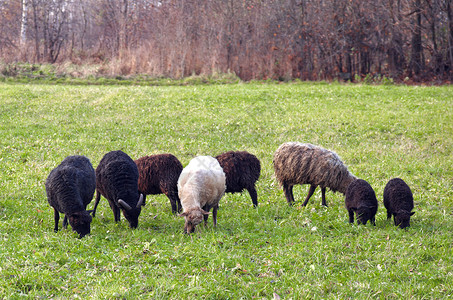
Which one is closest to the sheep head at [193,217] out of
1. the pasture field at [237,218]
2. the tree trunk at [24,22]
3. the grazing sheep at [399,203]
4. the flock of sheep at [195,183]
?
the flock of sheep at [195,183]

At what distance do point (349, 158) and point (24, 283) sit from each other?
969 cm

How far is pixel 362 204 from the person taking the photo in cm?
766

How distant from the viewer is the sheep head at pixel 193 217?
23.6ft

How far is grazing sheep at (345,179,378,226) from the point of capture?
25.1 ft

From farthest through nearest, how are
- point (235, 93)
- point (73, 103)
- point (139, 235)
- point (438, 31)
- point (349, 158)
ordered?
point (438, 31) < point (235, 93) < point (73, 103) < point (349, 158) < point (139, 235)

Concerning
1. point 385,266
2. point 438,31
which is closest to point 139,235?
point 385,266

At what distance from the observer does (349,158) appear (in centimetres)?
1305

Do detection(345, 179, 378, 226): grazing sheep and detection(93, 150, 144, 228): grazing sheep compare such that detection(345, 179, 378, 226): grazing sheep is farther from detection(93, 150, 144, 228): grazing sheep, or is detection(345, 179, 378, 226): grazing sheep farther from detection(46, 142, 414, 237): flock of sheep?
detection(93, 150, 144, 228): grazing sheep

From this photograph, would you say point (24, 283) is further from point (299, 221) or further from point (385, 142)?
point (385, 142)

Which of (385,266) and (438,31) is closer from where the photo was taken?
(385,266)

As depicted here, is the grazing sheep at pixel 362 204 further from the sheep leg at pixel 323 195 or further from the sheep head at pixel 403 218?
the sheep leg at pixel 323 195

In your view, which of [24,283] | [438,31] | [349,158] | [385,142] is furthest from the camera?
[438,31]

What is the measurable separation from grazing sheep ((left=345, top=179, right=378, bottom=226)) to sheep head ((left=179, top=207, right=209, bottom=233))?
8.39 ft

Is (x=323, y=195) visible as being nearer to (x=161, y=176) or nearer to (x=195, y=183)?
(x=195, y=183)
